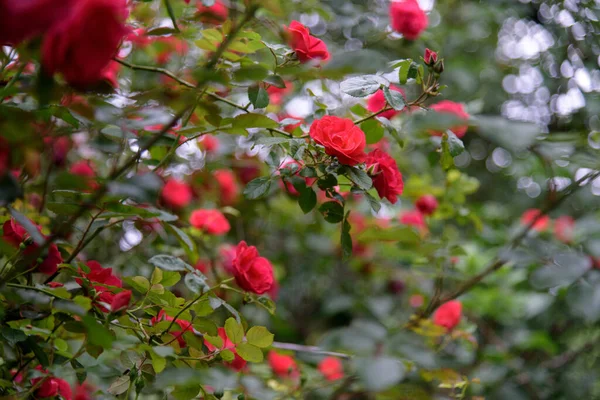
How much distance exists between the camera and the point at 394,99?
30.0 inches

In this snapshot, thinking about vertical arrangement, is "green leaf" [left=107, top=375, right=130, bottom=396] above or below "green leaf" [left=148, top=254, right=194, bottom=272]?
below

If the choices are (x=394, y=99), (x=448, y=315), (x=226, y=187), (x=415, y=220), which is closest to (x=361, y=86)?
(x=394, y=99)

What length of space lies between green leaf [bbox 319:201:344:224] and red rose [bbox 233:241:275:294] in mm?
123

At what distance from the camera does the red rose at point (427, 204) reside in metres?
1.41

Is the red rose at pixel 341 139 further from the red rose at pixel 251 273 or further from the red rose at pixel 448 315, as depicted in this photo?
the red rose at pixel 448 315

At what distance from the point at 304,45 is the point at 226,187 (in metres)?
0.93

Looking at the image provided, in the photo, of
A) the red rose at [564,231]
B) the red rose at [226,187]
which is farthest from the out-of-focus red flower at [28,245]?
the red rose at [564,231]

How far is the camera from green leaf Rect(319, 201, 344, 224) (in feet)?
2.73

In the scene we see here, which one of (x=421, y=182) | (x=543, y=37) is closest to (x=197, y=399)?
(x=421, y=182)

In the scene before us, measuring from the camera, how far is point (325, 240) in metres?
1.97

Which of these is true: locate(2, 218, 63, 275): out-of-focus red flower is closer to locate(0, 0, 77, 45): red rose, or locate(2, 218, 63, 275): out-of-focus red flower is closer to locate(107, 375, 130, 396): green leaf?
locate(107, 375, 130, 396): green leaf

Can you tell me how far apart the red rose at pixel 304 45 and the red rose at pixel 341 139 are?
0.11 m

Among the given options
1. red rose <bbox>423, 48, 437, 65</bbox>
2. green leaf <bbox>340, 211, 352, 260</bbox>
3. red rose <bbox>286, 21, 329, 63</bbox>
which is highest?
red rose <bbox>286, 21, 329, 63</bbox>

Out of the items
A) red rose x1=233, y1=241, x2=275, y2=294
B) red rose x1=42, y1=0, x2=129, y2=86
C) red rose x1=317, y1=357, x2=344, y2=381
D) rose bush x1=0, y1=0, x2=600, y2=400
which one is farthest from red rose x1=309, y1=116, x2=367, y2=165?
red rose x1=317, y1=357, x2=344, y2=381
